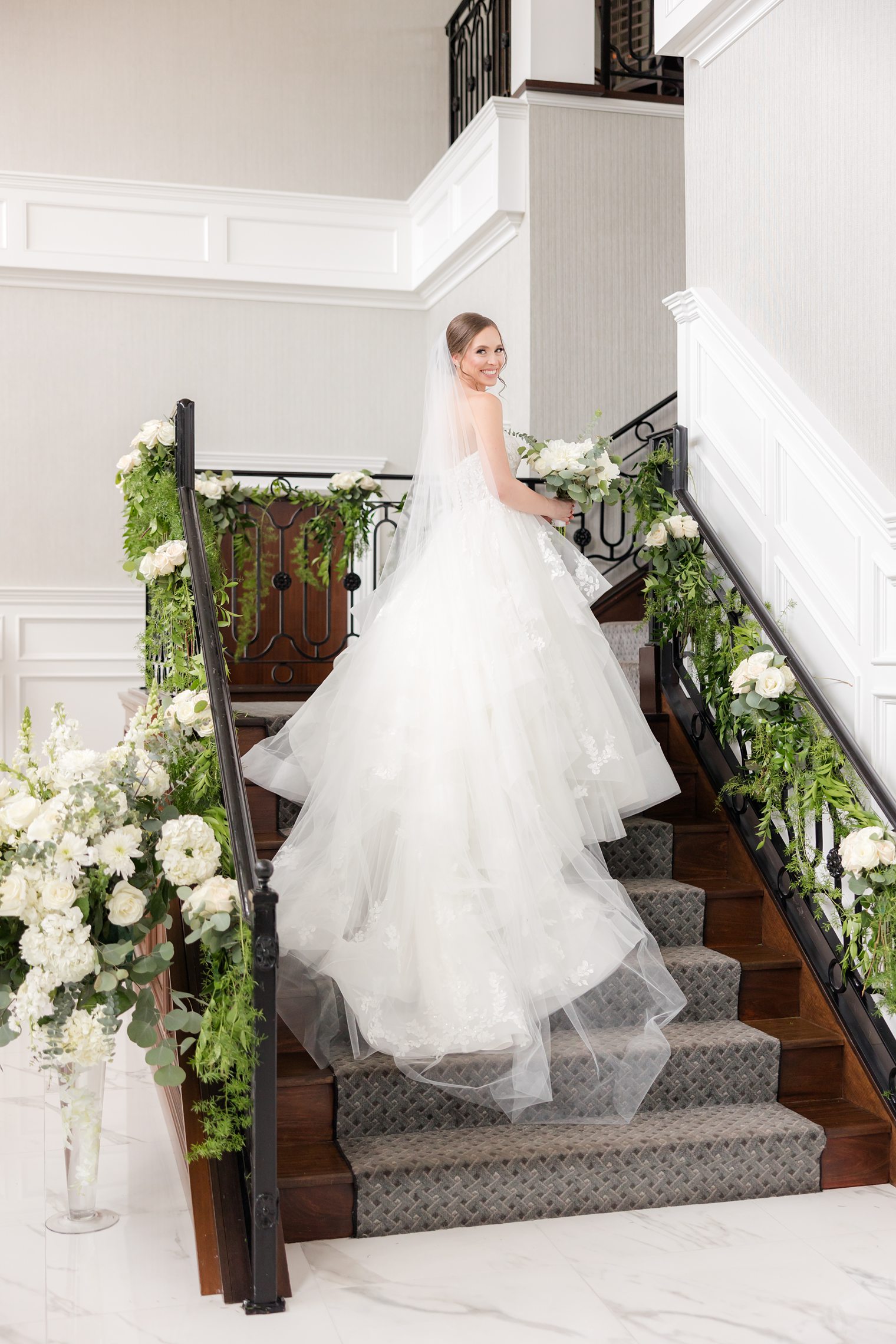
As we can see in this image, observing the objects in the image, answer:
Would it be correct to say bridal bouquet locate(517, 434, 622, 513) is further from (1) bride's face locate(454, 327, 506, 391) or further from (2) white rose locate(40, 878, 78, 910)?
(2) white rose locate(40, 878, 78, 910)

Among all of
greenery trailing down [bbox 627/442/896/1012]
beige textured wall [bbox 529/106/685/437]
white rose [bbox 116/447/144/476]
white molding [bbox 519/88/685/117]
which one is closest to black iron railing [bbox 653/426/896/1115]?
greenery trailing down [bbox 627/442/896/1012]

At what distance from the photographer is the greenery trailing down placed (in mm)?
3256

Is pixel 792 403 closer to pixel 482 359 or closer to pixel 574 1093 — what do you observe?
pixel 482 359

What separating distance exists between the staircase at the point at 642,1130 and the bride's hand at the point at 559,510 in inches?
50.0

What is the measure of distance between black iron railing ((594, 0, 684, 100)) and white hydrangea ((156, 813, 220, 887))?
4841mm

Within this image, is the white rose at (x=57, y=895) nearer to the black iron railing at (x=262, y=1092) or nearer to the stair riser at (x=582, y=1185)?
the black iron railing at (x=262, y=1092)

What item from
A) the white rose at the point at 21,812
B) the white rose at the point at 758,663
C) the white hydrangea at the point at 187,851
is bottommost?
the white hydrangea at the point at 187,851

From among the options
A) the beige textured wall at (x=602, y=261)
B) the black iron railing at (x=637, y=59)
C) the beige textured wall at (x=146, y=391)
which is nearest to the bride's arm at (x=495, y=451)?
the beige textured wall at (x=602, y=261)

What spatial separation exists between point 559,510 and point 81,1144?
2371 mm

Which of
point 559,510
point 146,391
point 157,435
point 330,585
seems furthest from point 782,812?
point 146,391

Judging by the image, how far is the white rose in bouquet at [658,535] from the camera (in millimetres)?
4312

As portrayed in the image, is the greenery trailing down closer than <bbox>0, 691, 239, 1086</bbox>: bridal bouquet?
Answer: No

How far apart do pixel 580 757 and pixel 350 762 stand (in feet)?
2.30

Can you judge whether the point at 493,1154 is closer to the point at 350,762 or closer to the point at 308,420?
the point at 350,762
